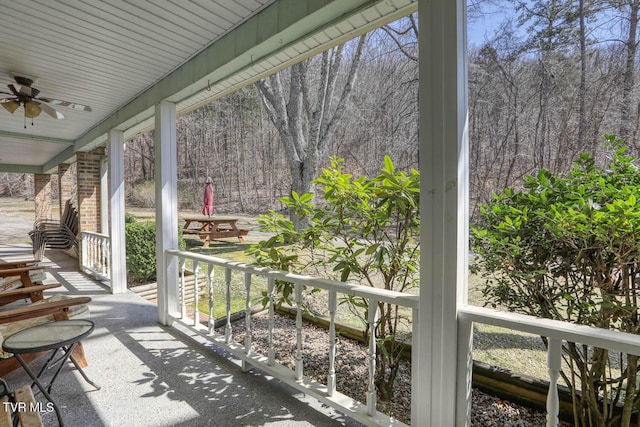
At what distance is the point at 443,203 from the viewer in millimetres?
1338

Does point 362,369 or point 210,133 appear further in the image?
point 210,133

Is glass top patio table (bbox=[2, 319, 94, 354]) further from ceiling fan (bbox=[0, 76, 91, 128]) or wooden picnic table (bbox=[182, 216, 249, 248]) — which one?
wooden picnic table (bbox=[182, 216, 249, 248])

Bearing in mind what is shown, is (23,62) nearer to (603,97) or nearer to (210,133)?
(603,97)

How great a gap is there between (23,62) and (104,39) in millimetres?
1080

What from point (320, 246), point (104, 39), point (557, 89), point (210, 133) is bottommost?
point (320, 246)

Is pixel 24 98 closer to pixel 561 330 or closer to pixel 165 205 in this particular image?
pixel 165 205

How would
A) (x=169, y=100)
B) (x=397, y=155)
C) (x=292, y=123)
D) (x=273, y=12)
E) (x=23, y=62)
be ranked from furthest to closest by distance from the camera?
(x=292, y=123)
(x=397, y=155)
(x=169, y=100)
(x=23, y=62)
(x=273, y=12)

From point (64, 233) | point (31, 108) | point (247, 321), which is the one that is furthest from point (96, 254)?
point (247, 321)

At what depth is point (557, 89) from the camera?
4.99 ft

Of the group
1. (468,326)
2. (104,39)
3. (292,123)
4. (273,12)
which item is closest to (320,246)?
(468,326)

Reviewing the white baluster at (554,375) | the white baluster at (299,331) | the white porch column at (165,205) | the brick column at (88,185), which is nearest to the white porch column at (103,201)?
the brick column at (88,185)

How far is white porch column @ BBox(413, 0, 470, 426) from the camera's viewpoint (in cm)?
131

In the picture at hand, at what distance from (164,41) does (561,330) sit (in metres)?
3.10

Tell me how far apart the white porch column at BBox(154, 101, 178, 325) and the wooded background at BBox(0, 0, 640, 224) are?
250 cm
